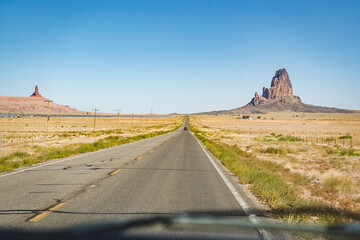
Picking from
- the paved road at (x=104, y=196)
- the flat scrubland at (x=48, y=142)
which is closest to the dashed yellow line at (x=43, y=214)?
the paved road at (x=104, y=196)

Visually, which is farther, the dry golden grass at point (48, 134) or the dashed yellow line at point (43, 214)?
the dry golden grass at point (48, 134)

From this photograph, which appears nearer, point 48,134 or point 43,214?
point 43,214

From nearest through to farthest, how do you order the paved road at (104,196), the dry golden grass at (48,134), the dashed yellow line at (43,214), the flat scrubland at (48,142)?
the dashed yellow line at (43,214) < the paved road at (104,196) < the flat scrubland at (48,142) < the dry golden grass at (48,134)

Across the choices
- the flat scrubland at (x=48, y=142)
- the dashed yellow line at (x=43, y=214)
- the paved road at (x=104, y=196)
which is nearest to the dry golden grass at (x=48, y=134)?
the flat scrubland at (x=48, y=142)

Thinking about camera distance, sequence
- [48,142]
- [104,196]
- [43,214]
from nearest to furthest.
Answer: [43,214] < [104,196] < [48,142]

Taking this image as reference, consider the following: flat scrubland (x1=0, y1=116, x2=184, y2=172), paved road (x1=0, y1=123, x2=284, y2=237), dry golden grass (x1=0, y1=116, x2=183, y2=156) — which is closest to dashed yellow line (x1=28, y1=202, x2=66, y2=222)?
paved road (x1=0, y1=123, x2=284, y2=237)

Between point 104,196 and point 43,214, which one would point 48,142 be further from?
point 43,214

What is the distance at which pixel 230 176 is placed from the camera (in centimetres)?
962

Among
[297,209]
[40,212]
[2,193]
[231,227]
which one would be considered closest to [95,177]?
[2,193]

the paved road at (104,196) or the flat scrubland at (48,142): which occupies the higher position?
the paved road at (104,196)

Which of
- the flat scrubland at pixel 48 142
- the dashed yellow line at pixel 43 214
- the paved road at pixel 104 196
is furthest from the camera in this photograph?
the flat scrubland at pixel 48 142

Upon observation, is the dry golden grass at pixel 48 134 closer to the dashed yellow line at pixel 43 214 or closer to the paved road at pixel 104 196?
the paved road at pixel 104 196

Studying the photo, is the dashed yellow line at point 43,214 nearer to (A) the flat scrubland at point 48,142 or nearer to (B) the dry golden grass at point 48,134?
(A) the flat scrubland at point 48,142

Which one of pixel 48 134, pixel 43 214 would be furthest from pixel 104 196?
pixel 48 134
